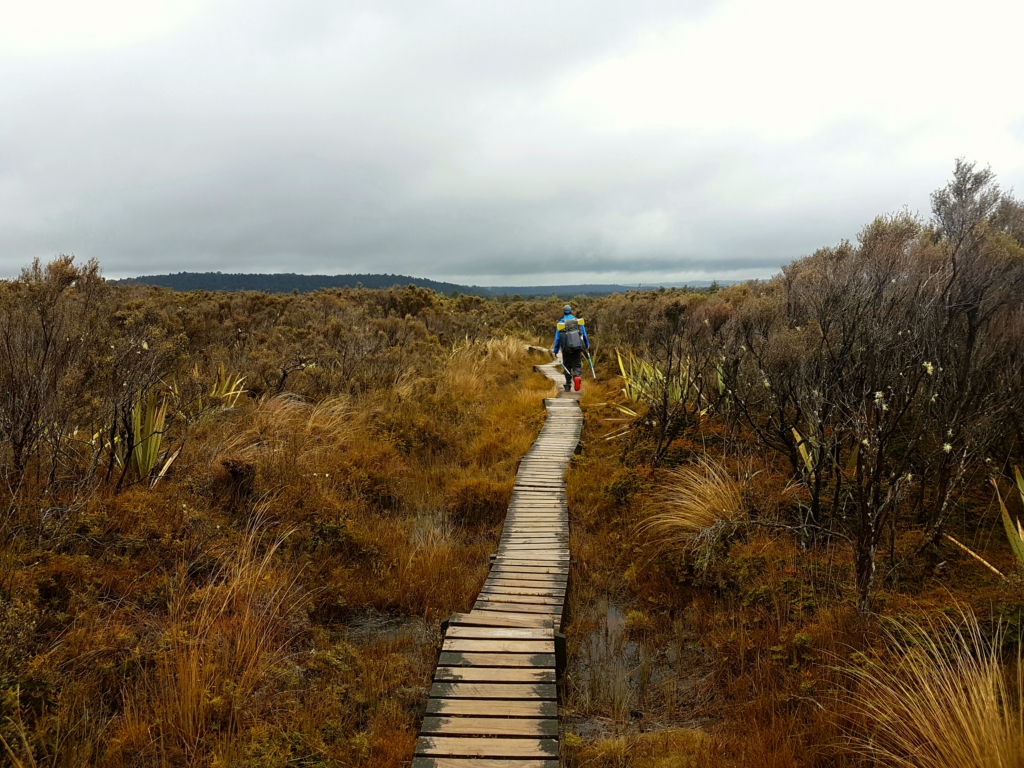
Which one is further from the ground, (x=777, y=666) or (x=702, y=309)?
(x=702, y=309)

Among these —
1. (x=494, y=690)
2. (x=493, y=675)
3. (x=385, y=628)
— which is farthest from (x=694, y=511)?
(x=385, y=628)

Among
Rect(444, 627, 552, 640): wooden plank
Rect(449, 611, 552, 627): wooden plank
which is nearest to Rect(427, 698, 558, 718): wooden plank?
Rect(444, 627, 552, 640): wooden plank

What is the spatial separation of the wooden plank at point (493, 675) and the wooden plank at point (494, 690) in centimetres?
4

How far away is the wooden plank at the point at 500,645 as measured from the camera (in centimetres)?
450

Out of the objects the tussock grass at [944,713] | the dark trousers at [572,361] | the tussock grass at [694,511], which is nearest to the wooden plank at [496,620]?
the tussock grass at [694,511]

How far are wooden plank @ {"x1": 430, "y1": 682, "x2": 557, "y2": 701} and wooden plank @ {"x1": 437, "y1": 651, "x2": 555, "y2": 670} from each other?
21 centimetres

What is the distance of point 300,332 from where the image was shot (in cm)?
1581

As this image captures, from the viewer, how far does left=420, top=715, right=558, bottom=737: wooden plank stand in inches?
142

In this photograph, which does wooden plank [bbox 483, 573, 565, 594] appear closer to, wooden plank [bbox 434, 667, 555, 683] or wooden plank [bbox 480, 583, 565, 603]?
wooden plank [bbox 480, 583, 565, 603]

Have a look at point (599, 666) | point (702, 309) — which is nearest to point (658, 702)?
point (599, 666)

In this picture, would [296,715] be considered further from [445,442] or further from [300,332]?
[300,332]

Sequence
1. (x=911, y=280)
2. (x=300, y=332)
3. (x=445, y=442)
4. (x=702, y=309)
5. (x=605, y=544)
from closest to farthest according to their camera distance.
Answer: (x=911, y=280) → (x=605, y=544) → (x=445, y=442) → (x=702, y=309) → (x=300, y=332)

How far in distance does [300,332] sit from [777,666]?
1458cm

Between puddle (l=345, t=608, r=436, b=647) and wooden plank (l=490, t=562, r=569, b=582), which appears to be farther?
wooden plank (l=490, t=562, r=569, b=582)
